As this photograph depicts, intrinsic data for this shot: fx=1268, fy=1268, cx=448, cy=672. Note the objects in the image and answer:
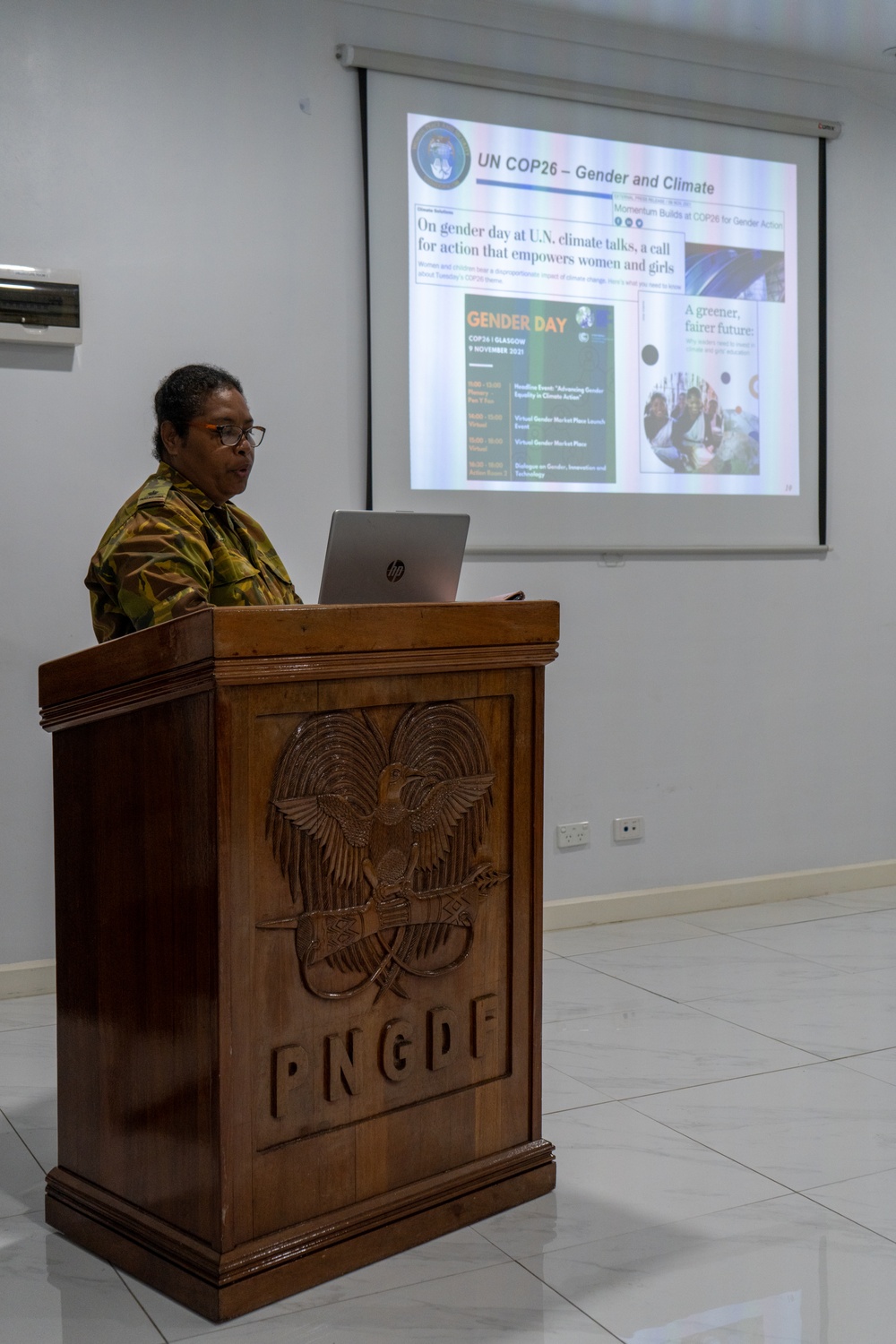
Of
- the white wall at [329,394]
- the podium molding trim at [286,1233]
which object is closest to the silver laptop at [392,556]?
the podium molding trim at [286,1233]

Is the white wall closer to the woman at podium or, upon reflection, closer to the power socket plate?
the power socket plate

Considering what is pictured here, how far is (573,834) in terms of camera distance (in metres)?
4.18

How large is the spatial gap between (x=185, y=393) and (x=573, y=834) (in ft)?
7.39

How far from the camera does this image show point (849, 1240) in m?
2.04

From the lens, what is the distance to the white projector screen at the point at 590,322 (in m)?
3.88

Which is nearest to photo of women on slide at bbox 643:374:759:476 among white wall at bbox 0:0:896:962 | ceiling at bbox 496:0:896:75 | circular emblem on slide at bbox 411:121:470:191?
white wall at bbox 0:0:896:962

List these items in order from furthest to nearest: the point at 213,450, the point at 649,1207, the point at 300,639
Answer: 1. the point at 213,450
2. the point at 649,1207
3. the point at 300,639

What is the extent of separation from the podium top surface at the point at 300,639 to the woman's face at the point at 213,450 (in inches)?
20.3

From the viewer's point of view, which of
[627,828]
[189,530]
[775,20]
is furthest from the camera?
[627,828]

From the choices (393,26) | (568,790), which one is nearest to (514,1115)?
(568,790)

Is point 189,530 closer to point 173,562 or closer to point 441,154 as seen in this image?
point 173,562

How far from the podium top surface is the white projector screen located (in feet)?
6.10

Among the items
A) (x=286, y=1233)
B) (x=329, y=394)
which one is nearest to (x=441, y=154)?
(x=329, y=394)

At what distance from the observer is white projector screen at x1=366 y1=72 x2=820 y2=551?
388 centimetres
